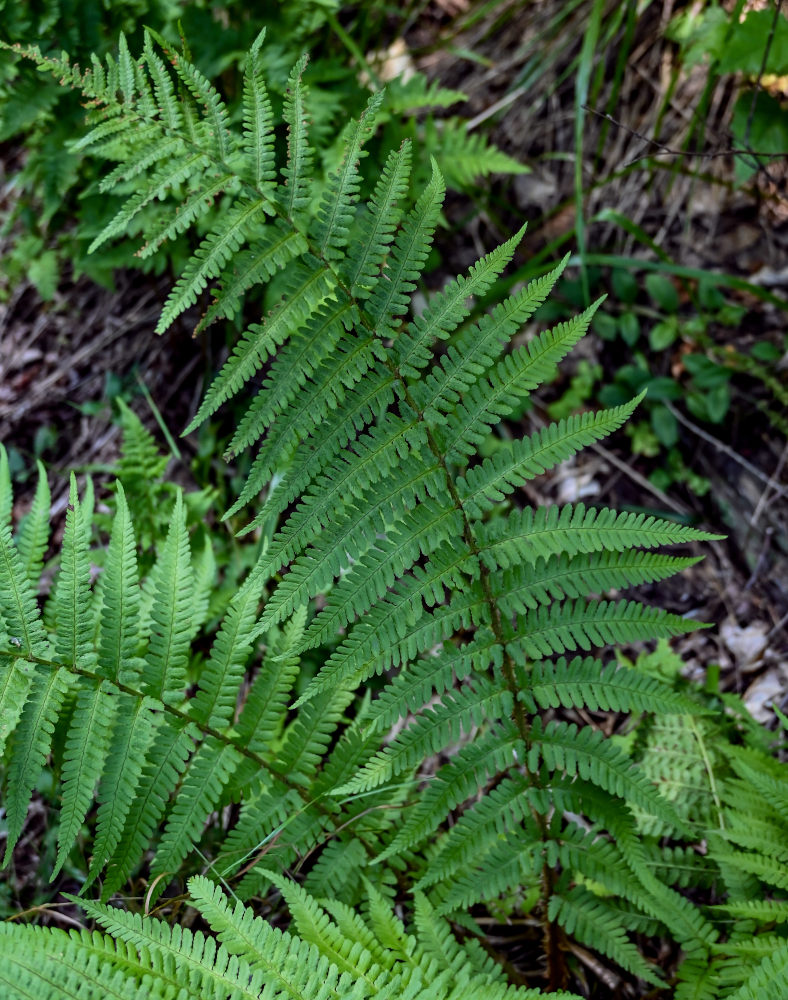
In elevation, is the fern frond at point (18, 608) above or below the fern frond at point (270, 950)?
above

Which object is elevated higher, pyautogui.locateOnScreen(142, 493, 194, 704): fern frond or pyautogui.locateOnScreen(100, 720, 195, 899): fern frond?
pyautogui.locateOnScreen(142, 493, 194, 704): fern frond

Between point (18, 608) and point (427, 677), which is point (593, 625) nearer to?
point (427, 677)

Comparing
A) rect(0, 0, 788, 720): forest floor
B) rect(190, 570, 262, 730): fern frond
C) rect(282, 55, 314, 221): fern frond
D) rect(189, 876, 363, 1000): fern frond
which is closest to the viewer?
rect(189, 876, 363, 1000): fern frond

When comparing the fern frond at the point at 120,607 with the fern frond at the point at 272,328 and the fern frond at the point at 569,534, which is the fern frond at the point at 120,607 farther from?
the fern frond at the point at 569,534

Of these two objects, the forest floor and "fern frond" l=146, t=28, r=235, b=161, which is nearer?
"fern frond" l=146, t=28, r=235, b=161

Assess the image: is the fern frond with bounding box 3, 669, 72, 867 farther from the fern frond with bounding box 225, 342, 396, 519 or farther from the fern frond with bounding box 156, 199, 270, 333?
the fern frond with bounding box 156, 199, 270, 333

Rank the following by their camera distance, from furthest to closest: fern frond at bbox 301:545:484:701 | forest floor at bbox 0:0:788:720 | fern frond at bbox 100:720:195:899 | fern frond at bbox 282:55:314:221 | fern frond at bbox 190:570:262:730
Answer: forest floor at bbox 0:0:788:720
fern frond at bbox 190:570:262:730
fern frond at bbox 100:720:195:899
fern frond at bbox 301:545:484:701
fern frond at bbox 282:55:314:221

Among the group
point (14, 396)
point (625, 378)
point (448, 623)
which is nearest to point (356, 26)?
point (625, 378)

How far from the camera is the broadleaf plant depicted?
1.76 meters

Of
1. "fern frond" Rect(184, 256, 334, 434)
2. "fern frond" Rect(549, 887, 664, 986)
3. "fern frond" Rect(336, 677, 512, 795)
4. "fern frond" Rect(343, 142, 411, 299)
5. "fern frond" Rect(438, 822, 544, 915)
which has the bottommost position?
"fern frond" Rect(549, 887, 664, 986)

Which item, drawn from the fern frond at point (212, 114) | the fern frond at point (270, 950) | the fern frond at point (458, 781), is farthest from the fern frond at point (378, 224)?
the fern frond at point (270, 950)

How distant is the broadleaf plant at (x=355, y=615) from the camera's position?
176 cm

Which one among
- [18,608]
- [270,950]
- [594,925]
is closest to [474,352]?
[18,608]

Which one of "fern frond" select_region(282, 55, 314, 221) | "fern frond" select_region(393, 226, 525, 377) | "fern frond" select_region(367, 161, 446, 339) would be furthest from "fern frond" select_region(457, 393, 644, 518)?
"fern frond" select_region(282, 55, 314, 221)
